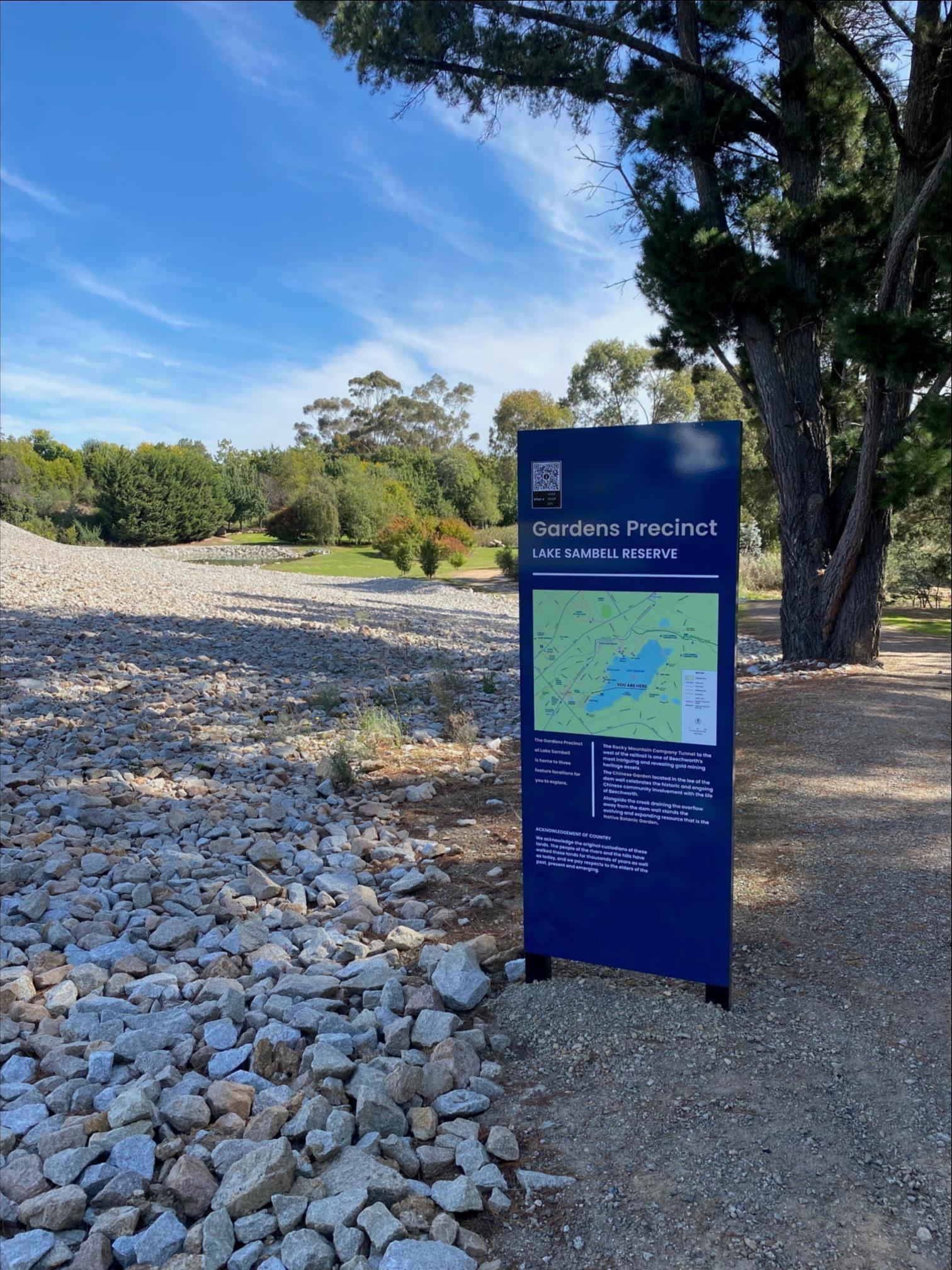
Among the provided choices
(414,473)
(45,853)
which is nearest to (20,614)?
(45,853)

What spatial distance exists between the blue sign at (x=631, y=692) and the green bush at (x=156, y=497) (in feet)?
123

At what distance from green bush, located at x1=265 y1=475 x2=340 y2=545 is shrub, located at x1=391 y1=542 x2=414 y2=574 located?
531 inches

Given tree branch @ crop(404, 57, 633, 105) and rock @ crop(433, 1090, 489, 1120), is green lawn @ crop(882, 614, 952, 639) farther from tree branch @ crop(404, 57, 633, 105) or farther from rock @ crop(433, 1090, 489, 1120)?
rock @ crop(433, 1090, 489, 1120)

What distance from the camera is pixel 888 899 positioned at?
12.3 feet

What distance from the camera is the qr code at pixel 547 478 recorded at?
8.80 feet

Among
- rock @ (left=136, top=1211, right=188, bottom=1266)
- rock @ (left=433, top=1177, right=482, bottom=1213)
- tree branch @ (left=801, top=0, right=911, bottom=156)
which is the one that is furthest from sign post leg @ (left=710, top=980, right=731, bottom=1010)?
tree branch @ (left=801, top=0, right=911, bottom=156)

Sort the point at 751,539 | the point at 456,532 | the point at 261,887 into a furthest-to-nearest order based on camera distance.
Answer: the point at 456,532 < the point at 751,539 < the point at 261,887

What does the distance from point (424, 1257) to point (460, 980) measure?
3.48 ft

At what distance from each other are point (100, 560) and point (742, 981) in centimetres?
1607

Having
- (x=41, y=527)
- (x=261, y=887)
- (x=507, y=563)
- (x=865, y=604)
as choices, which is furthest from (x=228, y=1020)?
(x=41, y=527)

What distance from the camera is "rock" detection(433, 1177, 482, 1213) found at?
1977 mm

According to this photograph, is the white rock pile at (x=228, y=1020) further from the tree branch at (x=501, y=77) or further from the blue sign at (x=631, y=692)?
the tree branch at (x=501, y=77)

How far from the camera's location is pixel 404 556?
81.5 feet

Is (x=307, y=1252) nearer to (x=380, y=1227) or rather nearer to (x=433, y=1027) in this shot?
(x=380, y=1227)
